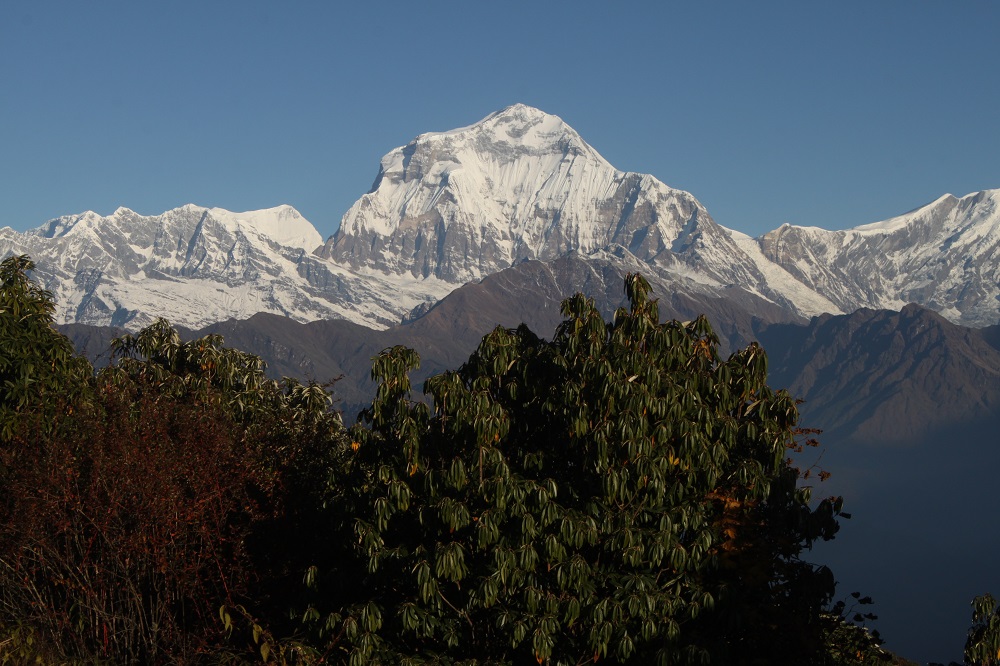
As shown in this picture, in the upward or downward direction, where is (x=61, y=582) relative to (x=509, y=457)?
downward

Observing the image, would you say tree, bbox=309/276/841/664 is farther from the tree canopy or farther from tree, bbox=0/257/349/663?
tree, bbox=0/257/349/663

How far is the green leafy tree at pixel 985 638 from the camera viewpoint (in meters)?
17.0

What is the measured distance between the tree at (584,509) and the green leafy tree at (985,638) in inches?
171

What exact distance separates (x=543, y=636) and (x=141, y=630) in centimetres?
735

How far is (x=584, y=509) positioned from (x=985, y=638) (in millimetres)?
6866

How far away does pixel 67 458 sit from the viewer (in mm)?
21797

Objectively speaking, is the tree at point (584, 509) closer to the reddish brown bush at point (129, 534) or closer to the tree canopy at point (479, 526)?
the tree canopy at point (479, 526)

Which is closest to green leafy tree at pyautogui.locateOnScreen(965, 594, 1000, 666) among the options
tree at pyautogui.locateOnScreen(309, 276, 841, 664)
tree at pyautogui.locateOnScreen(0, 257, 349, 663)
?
tree at pyautogui.locateOnScreen(309, 276, 841, 664)

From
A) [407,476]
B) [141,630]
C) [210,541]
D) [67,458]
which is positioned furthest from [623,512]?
[67,458]

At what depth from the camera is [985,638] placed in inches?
675

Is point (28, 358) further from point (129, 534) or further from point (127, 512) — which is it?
point (129, 534)

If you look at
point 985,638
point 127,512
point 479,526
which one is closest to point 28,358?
point 127,512

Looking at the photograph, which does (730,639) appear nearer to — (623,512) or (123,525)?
(623,512)

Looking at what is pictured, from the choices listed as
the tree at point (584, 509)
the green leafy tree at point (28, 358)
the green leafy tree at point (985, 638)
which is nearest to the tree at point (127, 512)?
the green leafy tree at point (28, 358)
